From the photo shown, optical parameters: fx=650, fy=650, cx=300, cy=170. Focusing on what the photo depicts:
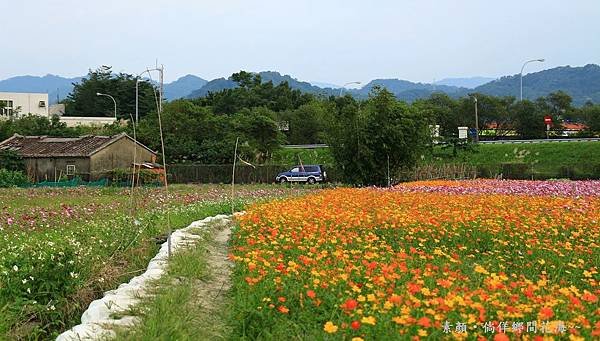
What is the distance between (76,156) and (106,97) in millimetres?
43280

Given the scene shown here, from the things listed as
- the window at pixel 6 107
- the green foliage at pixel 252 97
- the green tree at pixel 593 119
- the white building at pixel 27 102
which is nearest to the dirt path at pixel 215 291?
the green foliage at pixel 252 97

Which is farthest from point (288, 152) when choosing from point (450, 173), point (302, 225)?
point (302, 225)

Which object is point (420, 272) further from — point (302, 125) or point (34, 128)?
point (34, 128)

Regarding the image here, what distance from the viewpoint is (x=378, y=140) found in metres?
24.9

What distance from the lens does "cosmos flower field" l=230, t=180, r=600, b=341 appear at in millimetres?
3953

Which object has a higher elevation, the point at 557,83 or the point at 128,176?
the point at 557,83

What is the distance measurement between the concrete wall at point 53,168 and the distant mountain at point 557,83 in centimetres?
12821

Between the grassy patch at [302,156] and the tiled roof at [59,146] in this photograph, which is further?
the grassy patch at [302,156]

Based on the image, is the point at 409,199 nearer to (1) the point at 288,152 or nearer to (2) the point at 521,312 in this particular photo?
(2) the point at 521,312

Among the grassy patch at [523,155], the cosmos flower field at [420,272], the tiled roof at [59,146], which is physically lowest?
the cosmos flower field at [420,272]

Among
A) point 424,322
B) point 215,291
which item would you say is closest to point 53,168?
point 215,291

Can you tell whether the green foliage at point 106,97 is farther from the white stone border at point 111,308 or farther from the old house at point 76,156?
the white stone border at point 111,308

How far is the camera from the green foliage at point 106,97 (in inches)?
3039

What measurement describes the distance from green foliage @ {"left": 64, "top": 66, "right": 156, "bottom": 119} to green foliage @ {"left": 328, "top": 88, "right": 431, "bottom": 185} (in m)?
52.0
